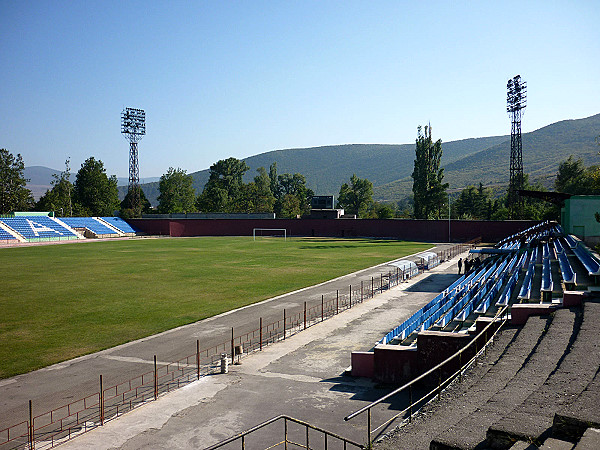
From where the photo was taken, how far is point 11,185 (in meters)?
118

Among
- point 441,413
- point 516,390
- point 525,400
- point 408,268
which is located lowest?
point 408,268

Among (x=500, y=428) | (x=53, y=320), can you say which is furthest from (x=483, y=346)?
(x=53, y=320)

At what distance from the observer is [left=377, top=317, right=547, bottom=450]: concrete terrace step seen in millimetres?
9391

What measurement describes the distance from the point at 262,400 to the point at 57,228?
9436 centimetres

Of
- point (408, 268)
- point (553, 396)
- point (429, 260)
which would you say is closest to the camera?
point (553, 396)

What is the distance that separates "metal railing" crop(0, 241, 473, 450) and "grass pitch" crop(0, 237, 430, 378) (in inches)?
197

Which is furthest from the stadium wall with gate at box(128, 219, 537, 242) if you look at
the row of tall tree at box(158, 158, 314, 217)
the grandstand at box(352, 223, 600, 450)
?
the grandstand at box(352, 223, 600, 450)

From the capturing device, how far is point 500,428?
801 cm

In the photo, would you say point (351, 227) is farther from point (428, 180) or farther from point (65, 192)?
point (65, 192)

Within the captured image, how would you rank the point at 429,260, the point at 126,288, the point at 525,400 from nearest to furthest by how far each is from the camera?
1. the point at 525,400
2. the point at 126,288
3. the point at 429,260

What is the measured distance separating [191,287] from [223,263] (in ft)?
53.6

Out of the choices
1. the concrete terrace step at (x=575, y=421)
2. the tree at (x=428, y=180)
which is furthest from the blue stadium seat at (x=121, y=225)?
the concrete terrace step at (x=575, y=421)

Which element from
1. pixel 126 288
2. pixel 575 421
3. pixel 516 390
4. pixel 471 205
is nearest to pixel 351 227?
pixel 471 205

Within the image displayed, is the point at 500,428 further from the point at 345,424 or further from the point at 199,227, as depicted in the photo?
the point at 199,227
